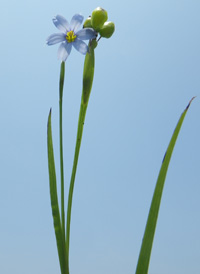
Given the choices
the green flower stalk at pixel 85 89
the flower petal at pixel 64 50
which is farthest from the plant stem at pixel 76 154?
the flower petal at pixel 64 50

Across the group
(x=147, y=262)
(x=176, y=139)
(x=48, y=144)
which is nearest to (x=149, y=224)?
(x=147, y=262)

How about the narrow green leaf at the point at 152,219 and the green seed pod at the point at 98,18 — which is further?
the green seed pod at the point at 98,18

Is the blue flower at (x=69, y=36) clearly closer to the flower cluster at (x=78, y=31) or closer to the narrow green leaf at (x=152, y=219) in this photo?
the flower cluster at (x=78, y=31)

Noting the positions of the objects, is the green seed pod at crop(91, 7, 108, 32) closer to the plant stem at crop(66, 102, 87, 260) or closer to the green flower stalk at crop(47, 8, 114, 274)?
the green flower stalk at crop(47, 8, 114, 274)

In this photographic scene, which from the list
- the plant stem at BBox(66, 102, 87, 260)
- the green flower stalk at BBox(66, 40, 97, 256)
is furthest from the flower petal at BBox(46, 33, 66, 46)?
the plant stem at BBox(66, 102, 87, 260)

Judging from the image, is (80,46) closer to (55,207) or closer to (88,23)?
(88,23)
